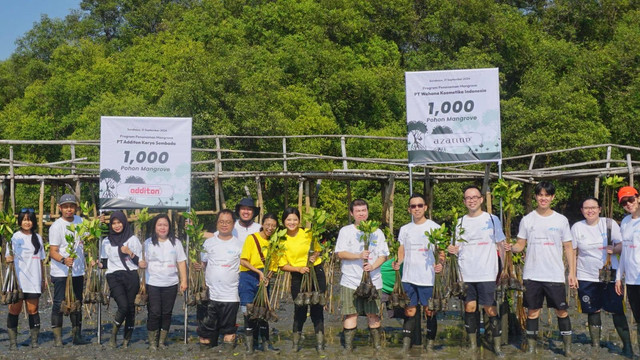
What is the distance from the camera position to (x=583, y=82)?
29.4 meters

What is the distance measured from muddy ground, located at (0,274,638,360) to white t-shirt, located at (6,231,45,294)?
2.58 ft

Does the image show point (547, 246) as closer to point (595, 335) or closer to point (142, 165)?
point (595, 335)

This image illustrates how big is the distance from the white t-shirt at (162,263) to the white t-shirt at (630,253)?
4977 mm

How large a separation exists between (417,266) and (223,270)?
2217mm

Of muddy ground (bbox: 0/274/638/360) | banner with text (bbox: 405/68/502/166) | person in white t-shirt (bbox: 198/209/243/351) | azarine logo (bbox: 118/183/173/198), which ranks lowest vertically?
muddy ground (bbox: 0/274/638/360)

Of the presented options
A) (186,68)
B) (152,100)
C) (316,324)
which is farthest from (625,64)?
(316,324)

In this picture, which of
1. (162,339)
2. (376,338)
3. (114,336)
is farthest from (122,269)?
(376,338)

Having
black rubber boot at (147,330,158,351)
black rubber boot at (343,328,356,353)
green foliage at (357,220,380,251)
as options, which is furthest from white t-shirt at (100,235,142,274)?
green foliage at (357,220,380,251)

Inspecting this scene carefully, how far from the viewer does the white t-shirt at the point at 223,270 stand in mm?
9461

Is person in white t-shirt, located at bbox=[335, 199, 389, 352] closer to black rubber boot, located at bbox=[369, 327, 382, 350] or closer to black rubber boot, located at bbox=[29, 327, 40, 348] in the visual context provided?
black rubber boot, located at bbox=[369, 327, 382, 350]

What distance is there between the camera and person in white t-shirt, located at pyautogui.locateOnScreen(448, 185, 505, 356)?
9.02 meters

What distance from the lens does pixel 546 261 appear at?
29.5 feet

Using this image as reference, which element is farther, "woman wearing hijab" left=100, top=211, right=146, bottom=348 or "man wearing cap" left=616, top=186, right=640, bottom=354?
"woman wearing hijab" left=100, top=211, right=146, bottom=348

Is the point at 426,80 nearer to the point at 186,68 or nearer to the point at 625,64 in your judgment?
the point at 186,68
